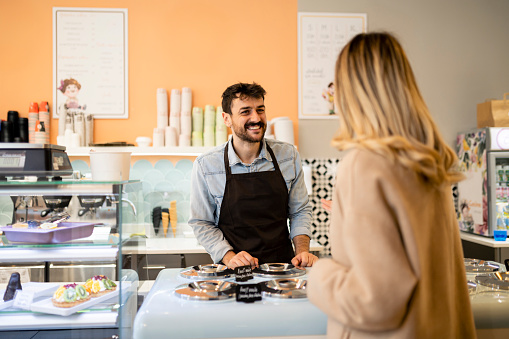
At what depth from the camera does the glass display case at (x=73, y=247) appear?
69.9 inches

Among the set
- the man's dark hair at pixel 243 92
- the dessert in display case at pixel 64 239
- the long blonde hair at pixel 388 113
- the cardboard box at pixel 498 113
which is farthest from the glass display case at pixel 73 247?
the cardboard box at pixel 498 113

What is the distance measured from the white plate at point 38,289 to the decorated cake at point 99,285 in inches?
6.1

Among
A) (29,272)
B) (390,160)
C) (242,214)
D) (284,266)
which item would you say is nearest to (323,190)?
(242,214)

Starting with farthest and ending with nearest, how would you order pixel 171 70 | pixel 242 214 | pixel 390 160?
1. pixel 171 70
2. pixel 242 214
3. pixel 390 160

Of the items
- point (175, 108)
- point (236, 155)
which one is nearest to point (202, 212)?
point (236, 155)

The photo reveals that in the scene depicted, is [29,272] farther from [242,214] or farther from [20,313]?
[242,214]

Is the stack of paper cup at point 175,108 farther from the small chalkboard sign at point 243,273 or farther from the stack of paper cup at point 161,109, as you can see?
the small chalkboard sign at point 243,273

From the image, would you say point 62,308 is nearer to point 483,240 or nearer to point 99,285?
point 99,285

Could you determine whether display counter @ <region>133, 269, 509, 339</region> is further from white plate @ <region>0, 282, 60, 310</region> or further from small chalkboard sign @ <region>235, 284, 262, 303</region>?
white plate @ <region>0, 282, 60, 310</region>

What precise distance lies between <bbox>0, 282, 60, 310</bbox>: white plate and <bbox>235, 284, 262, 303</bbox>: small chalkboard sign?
36.2 inches

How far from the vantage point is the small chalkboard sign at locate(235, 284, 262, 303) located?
1.46 metres

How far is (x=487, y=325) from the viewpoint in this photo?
1.50m

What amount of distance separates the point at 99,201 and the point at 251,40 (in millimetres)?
2653

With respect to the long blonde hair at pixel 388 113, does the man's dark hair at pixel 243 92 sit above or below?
above
